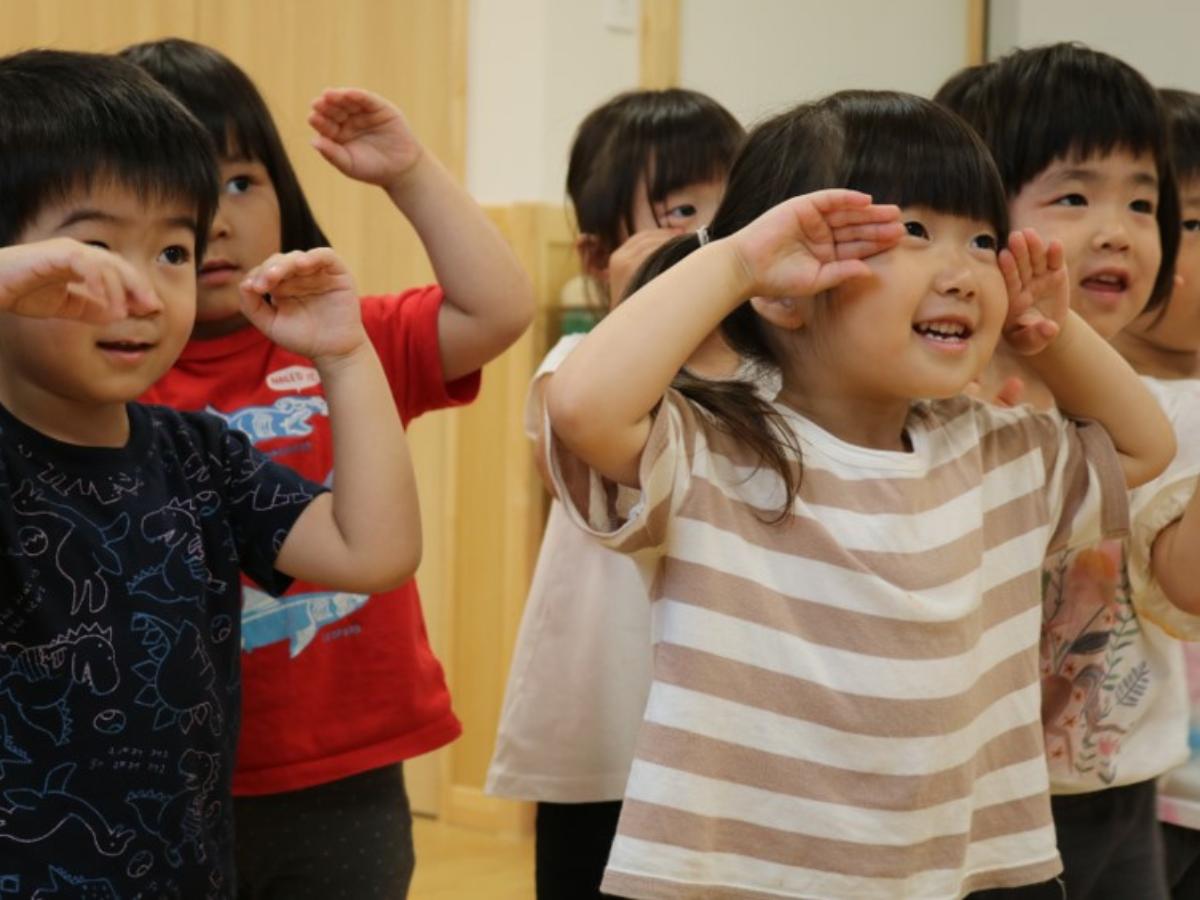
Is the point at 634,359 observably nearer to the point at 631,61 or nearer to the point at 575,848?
the point at 575,848

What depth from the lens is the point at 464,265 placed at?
5.19 feet

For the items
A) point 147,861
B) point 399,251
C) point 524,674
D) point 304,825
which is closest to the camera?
point 147,861

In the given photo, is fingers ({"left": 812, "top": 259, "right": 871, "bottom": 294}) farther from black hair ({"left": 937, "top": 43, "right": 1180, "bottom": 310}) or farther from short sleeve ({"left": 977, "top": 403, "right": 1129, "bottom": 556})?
black hair ({"left": 937, "top": 43, "right": 1180, "bottom": 310})

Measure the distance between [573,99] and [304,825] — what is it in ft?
7.44

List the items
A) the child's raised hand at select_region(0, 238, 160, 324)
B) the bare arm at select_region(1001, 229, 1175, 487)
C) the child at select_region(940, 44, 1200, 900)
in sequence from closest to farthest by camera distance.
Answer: the child's raised hand at select_region(0, 238, 160, 324)
the bare arm at select_region(1001, 229, 1175, 487)
the child at select_region(940, 44, 1200, 900)

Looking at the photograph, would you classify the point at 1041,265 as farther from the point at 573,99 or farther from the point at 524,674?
the point at 573,99

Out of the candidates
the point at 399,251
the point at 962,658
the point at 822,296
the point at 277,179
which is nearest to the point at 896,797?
the point at 962,658

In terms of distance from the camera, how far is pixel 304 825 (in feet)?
5.15

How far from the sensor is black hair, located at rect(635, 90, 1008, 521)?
1354 millimetres

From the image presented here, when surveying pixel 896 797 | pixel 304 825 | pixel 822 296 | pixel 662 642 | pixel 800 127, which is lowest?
pixel 304 825

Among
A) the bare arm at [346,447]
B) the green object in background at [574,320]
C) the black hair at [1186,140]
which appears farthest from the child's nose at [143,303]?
the green object in background at [574,320]

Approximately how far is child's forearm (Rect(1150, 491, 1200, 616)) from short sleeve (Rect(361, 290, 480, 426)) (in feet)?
2.28

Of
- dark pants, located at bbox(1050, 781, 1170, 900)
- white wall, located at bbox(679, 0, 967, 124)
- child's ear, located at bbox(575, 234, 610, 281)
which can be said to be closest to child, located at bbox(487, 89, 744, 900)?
child's ear, located at bbox(575, 234, 610, 281)

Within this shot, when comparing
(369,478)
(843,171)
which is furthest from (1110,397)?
(369,478)
